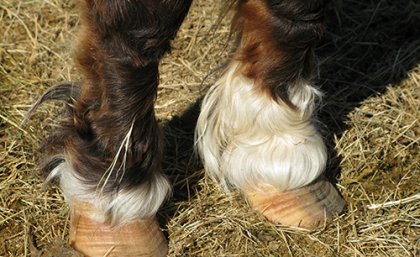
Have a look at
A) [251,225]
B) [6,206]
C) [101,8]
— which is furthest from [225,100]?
[6,206]

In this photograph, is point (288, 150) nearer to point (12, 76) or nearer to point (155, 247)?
point (155, 247)

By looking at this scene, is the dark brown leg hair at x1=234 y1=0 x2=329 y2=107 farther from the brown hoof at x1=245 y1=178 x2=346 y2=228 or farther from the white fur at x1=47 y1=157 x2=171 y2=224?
the white fur at x1=47 y1=157 x2=171 y2=224

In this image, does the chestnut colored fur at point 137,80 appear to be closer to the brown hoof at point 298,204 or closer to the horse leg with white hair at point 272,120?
the horse leg with white hair at point 272,120

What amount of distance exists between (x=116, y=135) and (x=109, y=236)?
10.8 inches

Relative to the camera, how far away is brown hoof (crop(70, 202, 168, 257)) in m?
1.88

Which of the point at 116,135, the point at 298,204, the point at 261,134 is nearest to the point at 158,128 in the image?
the point at 116,135

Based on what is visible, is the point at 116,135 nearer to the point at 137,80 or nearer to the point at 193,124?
the point at 137,80

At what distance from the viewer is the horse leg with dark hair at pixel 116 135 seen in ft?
5.36

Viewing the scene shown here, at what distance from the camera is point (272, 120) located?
195 cm

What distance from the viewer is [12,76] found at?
2.59 meters

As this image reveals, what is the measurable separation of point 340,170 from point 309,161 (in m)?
0.28

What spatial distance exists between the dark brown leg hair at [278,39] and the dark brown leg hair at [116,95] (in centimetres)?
23

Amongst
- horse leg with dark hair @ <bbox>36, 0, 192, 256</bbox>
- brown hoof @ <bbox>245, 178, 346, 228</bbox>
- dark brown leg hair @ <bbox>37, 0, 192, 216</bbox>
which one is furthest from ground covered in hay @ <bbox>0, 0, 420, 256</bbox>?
dark brown leg hair @ <bbox>37, 0, 192, 216</bbox>

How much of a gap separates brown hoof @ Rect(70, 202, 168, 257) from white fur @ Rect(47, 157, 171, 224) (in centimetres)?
2
